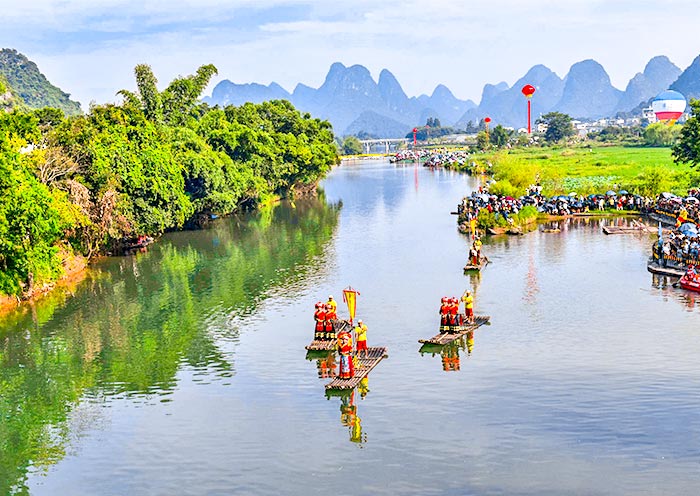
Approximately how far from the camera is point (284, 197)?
4144 inches

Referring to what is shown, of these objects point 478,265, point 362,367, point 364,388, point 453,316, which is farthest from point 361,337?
point 478,265

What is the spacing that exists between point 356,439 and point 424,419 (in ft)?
7.81

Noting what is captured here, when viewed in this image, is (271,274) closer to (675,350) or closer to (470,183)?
(675,350)

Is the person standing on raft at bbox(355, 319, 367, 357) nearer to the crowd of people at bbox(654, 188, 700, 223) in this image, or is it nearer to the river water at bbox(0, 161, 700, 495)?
the river water at bbox(0, 161, 700, 495)

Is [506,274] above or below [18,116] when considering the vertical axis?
below

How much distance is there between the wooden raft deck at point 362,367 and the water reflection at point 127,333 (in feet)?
15.6

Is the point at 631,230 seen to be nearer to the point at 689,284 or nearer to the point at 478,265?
the point at 478,265

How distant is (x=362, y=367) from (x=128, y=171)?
1319 inches

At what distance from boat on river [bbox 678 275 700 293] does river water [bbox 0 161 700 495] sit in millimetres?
744

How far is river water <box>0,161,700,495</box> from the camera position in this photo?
71.6ft

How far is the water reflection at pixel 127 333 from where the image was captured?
2698 cm

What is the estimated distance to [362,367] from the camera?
2906 centimetres

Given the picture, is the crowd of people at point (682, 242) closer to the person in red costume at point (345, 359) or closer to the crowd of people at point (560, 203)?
the crowd of people at point (560, 203)

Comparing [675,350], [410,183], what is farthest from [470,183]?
[675,350]
